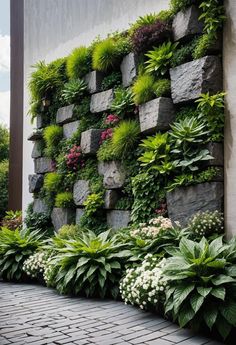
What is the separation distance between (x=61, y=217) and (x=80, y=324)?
3970mm

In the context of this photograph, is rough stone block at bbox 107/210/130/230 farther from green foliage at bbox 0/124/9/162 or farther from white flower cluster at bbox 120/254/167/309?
green foliage at bbox 0/124/9/162

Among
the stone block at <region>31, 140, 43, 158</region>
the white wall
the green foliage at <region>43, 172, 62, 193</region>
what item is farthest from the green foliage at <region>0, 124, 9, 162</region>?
the green foliage at <region>43, 172, 62, 193</region>

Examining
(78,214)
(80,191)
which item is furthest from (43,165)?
(78,214)

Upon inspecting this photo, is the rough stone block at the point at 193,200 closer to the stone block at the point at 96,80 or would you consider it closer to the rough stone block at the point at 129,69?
the rough stone block at the point at 129,69

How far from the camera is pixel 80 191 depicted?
762 cm

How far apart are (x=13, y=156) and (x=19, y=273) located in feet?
16.9

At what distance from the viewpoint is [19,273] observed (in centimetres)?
673

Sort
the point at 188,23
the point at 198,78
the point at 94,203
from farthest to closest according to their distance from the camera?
the point at 94,203 < the point at 188,23 < the point at 198,78

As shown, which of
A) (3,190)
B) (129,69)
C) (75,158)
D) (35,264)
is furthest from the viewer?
(3,190)

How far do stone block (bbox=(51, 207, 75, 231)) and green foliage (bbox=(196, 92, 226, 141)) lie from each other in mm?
3590

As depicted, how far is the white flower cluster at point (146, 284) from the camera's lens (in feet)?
14.1

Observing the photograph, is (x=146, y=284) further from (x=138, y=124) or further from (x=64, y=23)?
(x=64, y=23)

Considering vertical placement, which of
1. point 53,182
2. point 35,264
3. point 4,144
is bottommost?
point 35,264

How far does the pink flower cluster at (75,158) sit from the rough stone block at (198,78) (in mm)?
2571
